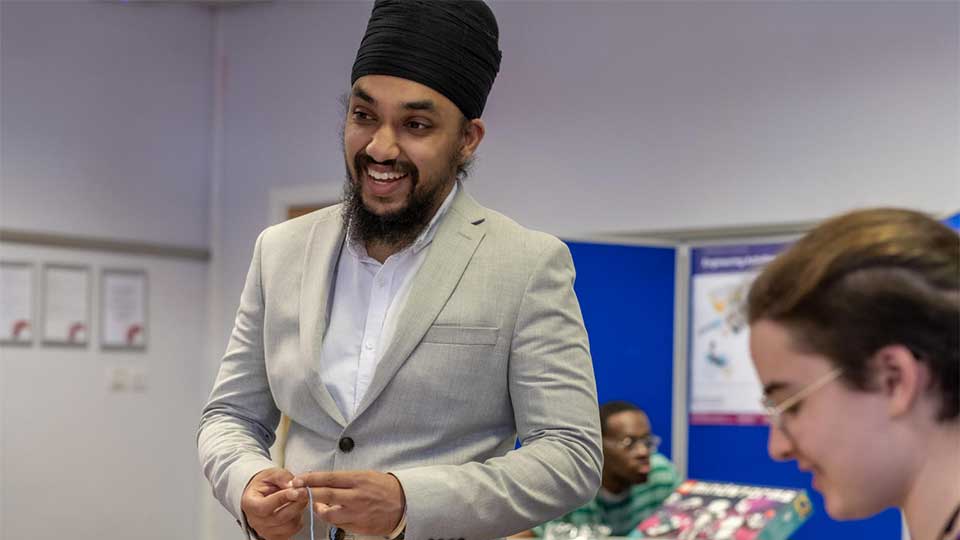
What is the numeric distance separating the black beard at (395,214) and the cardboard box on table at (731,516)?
2.16 m

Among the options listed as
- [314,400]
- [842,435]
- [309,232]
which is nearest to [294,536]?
[314,400]

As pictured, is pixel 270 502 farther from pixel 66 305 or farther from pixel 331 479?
pixel 66 305

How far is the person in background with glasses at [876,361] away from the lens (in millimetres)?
1118

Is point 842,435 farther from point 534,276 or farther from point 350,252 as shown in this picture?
point 350,252

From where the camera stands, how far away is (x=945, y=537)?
3.72 ft

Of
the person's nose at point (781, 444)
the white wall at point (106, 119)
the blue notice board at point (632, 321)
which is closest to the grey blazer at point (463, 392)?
the person's nose at point (781, 444)

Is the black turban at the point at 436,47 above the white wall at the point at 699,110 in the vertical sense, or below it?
below

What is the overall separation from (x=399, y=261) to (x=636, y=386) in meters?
3.84

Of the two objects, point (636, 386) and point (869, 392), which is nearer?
point (869, 392)

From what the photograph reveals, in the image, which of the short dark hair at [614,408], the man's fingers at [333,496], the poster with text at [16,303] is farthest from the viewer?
the poster with text at [16,303]

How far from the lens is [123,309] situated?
7109 mm

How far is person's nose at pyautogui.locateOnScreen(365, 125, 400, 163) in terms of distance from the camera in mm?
1890

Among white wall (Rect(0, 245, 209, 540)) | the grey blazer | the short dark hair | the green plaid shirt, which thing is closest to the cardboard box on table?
the green plaid shirt

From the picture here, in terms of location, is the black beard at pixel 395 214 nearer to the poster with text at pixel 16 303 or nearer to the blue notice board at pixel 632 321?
the blue notice board at pixel 632 321
